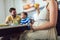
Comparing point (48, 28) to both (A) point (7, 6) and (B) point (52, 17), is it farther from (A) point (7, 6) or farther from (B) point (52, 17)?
(A) point (7, 6)

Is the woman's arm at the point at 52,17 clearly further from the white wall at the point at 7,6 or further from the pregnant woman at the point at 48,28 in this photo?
the white wall at the point at 7,6

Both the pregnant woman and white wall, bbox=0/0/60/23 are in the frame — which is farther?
white wall, bbox=0/0/60/23

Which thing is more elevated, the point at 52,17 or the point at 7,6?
the point at 7,6

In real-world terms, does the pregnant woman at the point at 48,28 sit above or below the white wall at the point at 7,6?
below

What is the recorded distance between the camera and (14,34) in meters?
1.45

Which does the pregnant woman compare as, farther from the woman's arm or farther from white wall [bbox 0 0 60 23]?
white wall [bbox 0 0 60 23]

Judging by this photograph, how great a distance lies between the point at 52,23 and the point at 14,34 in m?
0.41

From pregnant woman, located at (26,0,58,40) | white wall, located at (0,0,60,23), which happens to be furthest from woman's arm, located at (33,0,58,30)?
white wall, located at (0,0,60,23)

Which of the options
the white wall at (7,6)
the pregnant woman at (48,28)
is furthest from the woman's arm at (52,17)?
the white wall at (7,6)

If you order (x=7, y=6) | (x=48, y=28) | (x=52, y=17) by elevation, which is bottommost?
(x=48, y=28)

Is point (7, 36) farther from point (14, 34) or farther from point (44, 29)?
point (44, 29)

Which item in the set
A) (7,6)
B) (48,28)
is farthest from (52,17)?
(7,6)

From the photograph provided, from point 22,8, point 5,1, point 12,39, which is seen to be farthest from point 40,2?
point 12,39

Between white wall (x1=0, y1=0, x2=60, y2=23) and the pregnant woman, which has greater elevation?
white wall (x1=0, y1=0, x2=60, y2=23)
